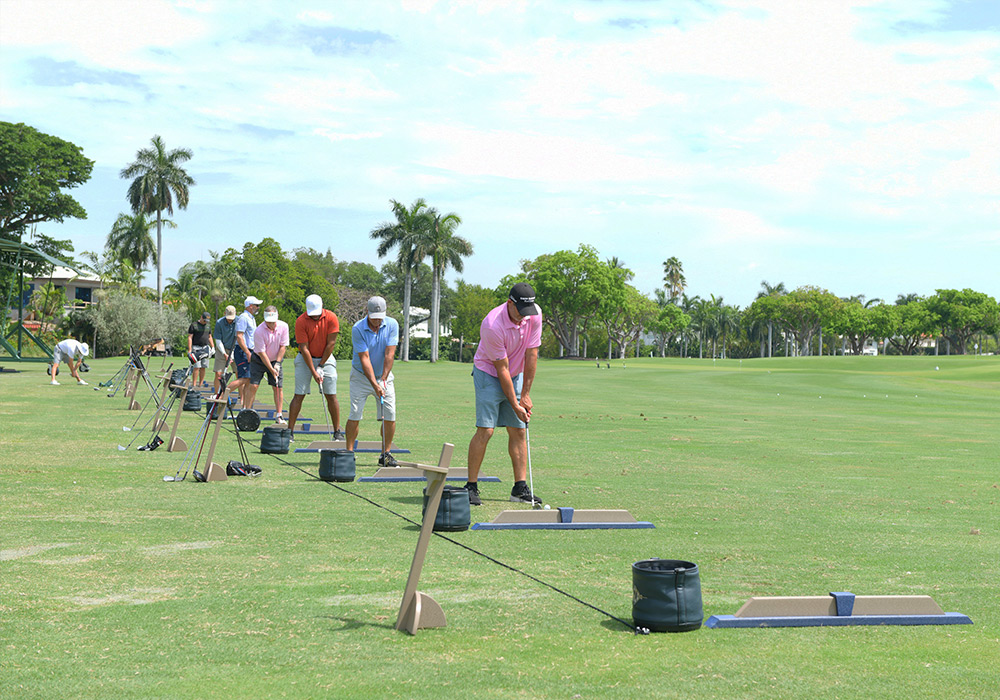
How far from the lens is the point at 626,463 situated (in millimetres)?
13727

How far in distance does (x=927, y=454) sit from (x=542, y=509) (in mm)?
9343

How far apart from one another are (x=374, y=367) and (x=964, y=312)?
129m

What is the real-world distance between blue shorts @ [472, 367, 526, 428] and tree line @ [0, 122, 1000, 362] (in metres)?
38.7

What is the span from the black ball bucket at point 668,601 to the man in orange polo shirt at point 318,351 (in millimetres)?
9696

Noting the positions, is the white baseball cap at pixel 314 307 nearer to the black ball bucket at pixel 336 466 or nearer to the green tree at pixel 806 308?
the black ball bucket at pixel 336 466

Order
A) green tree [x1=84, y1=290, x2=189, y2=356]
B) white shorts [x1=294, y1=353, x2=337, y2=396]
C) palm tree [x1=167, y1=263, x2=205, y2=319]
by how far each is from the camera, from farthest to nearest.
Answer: palm tree [x1=167, y1=263, x2=205, y2=319] → green tree [x1=84, y1=290, x2=189, y2=356] → white shorts [x1=294, y1=353, x2=337, y2=396]

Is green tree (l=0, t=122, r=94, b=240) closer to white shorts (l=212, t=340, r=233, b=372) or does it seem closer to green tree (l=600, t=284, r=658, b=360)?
white shorts (l=212, t=340, r=233, b=372)

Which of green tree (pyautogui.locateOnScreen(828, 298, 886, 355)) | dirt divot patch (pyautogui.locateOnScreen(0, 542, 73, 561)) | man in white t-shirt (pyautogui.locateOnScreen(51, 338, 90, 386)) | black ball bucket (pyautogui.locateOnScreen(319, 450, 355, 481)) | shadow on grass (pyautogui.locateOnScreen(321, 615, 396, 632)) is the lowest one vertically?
dirt divot patch (pyautogui.locateOnScreen(0, 542, 73, 561))

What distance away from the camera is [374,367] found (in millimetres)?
12953

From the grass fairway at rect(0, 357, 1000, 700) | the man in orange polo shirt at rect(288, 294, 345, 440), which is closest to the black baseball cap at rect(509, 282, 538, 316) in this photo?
the grass fairway at rect(0, 357, 1000, 700)

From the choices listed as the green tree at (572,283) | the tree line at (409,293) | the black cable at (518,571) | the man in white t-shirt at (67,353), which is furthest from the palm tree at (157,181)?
the black cable at (518,571)

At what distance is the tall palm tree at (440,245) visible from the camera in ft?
278

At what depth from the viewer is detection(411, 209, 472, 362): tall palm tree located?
8488cm

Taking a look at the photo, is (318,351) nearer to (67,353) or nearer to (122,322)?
(67,353)
